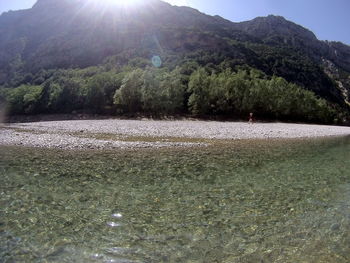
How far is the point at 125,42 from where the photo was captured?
150125 mm

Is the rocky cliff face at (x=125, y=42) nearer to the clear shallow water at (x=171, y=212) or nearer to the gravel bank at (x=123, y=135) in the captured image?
the gravel bank at (x=123, y=135)

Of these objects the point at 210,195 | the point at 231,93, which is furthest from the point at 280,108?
the point at 210,195

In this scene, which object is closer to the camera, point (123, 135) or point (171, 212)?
point (171, 212)

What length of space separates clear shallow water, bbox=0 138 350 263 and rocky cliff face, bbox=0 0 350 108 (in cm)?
11382

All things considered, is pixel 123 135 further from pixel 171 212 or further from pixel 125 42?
pixel 125 42

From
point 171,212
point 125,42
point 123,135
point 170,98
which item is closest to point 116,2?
point 125,42

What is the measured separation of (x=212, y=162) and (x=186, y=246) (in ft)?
29.4

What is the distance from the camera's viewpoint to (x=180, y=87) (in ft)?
197

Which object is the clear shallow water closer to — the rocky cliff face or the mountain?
the mountain

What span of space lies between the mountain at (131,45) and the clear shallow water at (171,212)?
101m

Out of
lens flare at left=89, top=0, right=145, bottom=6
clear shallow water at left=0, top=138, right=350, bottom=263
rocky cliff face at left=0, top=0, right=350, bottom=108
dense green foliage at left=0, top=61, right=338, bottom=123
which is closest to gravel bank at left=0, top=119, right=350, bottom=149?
clear shallow water at left=0, top=138, right=350, bottom=263

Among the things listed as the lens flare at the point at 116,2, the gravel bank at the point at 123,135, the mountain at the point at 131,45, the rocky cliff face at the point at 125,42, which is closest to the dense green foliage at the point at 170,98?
the gravel bank at the point at 123,135

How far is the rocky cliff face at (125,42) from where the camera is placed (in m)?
134

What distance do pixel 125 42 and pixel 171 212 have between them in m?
156
